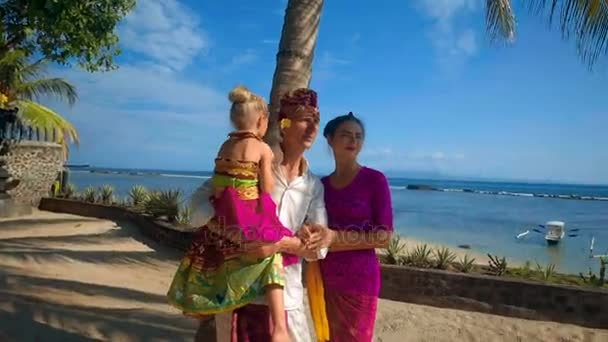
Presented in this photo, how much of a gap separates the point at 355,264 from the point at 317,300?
0.27m

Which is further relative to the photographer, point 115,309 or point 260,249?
point 115,309

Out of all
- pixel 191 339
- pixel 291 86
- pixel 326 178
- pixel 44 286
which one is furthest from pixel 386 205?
pixel 44 286

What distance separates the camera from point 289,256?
2.01 metres

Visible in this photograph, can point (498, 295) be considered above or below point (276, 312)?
below

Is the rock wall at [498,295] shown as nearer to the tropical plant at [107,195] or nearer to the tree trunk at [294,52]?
the tree trunk at [294,52]

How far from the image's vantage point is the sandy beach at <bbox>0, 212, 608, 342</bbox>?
427 centimetres

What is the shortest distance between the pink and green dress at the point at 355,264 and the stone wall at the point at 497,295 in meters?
4.65

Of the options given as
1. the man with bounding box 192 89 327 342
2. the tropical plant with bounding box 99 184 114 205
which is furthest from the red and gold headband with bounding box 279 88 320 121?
the tropical plant with bounding box 99 184 114 205

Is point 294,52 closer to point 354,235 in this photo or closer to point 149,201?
point 354,235

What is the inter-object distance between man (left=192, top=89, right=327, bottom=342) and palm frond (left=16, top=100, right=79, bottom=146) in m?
18.3

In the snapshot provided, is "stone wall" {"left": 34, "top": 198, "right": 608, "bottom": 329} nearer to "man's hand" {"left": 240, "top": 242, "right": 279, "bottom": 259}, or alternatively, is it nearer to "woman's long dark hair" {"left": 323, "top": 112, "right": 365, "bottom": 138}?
"woman's long dark hair" {"left": 323, "top": 112, "right": 365, "bottom": 138}

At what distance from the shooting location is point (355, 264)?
7.59 ft

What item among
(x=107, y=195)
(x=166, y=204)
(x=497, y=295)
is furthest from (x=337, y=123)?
(x=107, y=195)

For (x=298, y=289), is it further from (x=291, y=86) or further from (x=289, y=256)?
(x=291, y=86)
